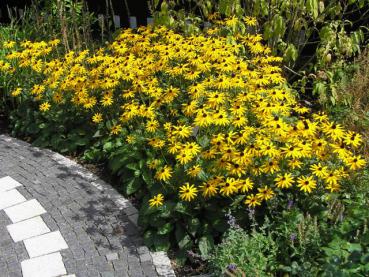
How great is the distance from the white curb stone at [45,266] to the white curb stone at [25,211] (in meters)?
0.54

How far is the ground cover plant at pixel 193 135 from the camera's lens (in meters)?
3.20

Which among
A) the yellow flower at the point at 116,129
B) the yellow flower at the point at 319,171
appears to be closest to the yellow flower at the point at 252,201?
the yellow flower at the point at 319,171

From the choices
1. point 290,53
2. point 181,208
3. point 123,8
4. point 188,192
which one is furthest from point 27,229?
point 123,8

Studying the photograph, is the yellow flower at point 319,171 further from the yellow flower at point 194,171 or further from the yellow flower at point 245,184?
the yellow flower at point 194,171

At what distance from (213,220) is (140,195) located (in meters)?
0.74

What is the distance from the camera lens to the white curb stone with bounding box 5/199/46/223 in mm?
3869

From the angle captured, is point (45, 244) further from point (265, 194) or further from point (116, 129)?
point (265, 194)

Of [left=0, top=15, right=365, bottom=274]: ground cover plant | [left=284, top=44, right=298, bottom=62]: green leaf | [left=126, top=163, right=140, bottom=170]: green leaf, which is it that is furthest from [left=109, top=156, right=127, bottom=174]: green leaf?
[left=284, top=44, right=298, bottom=62]: green leaf

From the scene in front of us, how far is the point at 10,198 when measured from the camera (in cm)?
412

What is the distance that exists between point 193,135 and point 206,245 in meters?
0.90

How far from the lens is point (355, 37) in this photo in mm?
4961

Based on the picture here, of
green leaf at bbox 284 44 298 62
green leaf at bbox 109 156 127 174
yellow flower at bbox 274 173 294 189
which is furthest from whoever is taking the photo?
green leaf at bbox 284 44 298 62

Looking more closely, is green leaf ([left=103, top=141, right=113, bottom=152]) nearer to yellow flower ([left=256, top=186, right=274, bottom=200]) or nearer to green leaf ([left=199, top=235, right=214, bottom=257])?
green leaf ([left=199, top=235, right=214, bottom=257])

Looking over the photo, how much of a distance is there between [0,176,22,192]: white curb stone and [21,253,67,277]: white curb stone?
103cm
